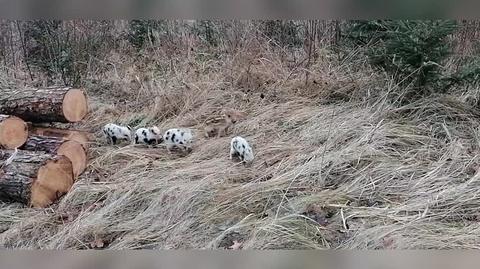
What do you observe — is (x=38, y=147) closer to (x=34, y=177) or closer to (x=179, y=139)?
(x=34, y=177)

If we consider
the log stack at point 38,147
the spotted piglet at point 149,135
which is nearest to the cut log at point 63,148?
the log stack at point 38,147

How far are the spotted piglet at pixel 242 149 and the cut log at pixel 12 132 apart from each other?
1.64ft

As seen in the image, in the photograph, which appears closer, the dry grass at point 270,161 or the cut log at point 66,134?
the dry grass at point 270,161

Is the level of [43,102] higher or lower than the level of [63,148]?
higher

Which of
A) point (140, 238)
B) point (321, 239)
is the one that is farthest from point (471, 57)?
point (140, 238)

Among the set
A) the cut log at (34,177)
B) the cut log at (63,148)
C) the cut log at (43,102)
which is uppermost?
the cut log at (43,102)

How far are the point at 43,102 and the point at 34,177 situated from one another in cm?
18

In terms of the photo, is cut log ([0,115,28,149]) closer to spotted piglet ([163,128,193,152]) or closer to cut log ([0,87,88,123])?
cut log ([0,87,88,123])

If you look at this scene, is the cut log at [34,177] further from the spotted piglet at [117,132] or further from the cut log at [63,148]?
the spotted piglet at [117,132]

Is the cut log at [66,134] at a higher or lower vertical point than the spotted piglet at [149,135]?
lower

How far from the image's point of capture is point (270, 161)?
4.27ft

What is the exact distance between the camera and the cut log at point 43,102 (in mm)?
1335

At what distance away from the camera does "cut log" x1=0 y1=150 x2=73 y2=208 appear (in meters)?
1.31

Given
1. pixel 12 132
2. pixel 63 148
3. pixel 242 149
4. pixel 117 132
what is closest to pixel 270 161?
pixel 242 149
